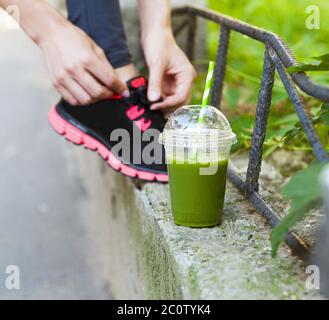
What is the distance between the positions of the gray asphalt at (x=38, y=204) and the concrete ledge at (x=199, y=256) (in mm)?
399

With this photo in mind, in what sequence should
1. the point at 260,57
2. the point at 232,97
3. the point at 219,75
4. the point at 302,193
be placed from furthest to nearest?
1. the point at 260,57
2. the point at 232,97
3. the point at 219,75
4. the point at 302,193

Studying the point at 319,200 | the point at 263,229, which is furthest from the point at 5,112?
the point at 319,200

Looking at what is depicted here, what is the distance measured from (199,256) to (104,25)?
0.79 m

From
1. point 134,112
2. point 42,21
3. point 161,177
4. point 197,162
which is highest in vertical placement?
point 42,21

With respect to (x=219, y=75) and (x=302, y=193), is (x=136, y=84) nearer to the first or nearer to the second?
(x=219, y=75)

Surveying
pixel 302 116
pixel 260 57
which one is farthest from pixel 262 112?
pixel 260 57

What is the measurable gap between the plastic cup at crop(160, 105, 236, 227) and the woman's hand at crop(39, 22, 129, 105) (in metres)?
0.35

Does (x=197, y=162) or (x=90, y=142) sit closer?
(x=197, y=162)

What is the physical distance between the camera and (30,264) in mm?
2426

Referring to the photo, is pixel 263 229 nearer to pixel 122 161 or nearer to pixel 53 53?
pixel 122 161

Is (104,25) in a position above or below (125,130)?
above

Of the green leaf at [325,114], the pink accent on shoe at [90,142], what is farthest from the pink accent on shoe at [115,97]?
the green leaf at [325,114]

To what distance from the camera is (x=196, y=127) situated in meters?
1.35

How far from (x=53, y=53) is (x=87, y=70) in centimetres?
9
